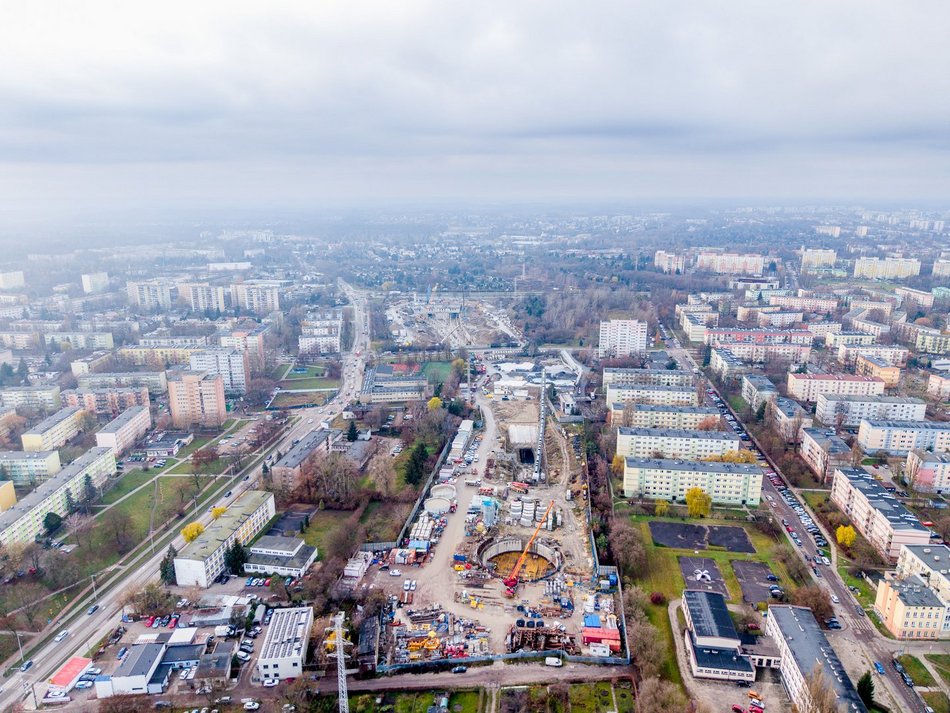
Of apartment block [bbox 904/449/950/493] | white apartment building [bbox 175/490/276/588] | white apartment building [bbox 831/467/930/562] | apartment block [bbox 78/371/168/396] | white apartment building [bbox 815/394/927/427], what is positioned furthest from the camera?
apartment block [bbox 78/371/168/396]

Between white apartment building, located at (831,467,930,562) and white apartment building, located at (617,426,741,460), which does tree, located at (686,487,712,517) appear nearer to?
white apartment building, located at (617,426,741,460)

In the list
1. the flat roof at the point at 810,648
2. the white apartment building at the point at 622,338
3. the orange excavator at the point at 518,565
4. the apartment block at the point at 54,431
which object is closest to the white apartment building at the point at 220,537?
the orange excavator at the point at 518,565

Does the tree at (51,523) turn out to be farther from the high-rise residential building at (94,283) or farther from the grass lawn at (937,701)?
the high-rise residential building at (94,283)

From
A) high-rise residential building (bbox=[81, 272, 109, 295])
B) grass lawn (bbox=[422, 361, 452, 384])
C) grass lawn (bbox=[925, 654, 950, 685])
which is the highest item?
high-rise residential building (bbox=[81, 272, 109, 295])

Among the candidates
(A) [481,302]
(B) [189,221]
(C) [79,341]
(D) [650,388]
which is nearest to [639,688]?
(D) [650,388]

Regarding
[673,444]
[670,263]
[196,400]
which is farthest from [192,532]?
[670,263]

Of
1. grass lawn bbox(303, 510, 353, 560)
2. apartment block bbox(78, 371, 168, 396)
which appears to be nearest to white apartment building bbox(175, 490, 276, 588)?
grass lawn bbox(303, 510, 353, 560)
